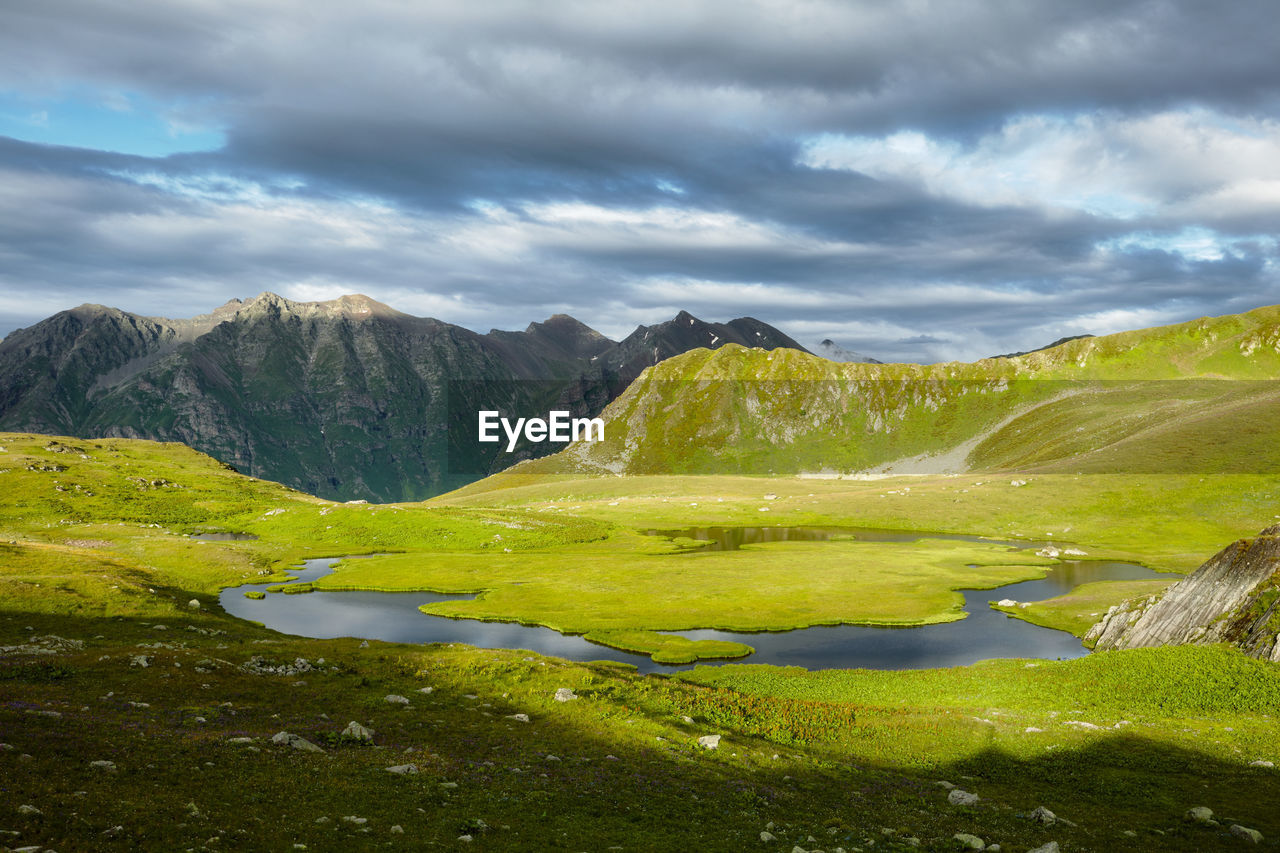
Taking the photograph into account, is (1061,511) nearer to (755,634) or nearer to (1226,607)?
(755,634)

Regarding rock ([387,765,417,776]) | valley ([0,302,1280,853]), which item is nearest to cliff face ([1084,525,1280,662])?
valley ([0,302,1280,853])

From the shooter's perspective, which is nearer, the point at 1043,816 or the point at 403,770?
→ the point at 403,770

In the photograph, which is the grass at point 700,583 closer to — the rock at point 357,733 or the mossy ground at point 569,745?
the mossy ground at point 569,745

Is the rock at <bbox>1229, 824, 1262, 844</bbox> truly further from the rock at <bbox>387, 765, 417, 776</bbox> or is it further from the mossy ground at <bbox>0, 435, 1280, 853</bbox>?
the rock at <bbox>387, 765, 417, 776</bbox>

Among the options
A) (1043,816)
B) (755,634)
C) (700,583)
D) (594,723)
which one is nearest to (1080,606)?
(755,634)

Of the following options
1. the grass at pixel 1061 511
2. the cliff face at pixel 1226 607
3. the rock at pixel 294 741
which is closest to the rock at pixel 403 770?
the rock at pixel 294 741

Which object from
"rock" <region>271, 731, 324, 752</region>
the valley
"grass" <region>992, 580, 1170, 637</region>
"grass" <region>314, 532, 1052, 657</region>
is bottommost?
"grass" <region>314, 532, 1052, 657</region>
